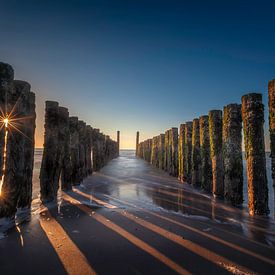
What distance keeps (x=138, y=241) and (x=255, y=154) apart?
3240 mm

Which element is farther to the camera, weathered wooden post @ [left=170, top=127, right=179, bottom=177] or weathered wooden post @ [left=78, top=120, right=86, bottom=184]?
weathered wooden post @ [left=170, top=127, right=179, bottom=177]

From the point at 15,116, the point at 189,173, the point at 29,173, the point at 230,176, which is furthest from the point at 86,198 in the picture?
the point at 189,173

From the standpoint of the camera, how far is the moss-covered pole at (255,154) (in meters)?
5.00

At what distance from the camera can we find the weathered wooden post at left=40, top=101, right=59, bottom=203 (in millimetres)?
5711

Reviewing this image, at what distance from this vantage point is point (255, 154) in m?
5.07

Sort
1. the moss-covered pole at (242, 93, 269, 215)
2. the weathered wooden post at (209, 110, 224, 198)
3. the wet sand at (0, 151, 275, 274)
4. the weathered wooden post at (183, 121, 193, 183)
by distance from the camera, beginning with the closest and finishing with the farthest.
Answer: the wet sand at (0, 151, 275, 274), the moss-covered pole at (242, 93, 269, 215), the weathered wooden post at (209, 110, 224, 198), the weathered wooden post at (183, 121, 193, 183)

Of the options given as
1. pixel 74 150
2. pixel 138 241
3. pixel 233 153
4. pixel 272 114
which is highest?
pixel 272 114

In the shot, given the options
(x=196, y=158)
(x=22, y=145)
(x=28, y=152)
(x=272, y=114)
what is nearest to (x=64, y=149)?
(x=28, y=152)

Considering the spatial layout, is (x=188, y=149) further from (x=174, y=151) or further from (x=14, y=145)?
(x=14, y=145)

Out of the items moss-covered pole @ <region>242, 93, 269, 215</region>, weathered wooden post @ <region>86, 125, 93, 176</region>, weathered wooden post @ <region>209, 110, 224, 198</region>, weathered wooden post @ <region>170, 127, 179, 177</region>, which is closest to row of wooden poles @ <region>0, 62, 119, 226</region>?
weathered wooden post @ <region>86, 125, 93, 176</region>

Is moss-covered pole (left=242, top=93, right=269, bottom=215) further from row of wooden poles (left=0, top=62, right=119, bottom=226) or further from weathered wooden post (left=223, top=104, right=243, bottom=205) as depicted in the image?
row of wooden poles (left=0, top=62, right=119, bottom=226)

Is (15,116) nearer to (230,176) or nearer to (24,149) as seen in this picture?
(24,149)

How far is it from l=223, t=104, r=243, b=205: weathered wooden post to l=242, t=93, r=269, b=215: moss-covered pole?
0.95m

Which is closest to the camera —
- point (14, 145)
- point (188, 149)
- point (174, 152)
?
point (14, 145)
